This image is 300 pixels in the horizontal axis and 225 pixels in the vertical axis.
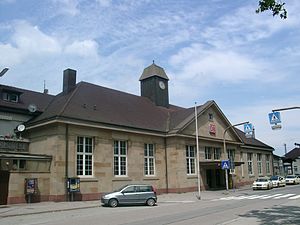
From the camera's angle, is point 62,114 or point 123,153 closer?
point 62,114

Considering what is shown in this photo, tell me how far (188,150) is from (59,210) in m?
19.6

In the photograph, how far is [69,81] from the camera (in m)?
35.1

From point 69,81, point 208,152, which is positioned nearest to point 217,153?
point 208,152

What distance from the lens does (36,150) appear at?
99.9 feet

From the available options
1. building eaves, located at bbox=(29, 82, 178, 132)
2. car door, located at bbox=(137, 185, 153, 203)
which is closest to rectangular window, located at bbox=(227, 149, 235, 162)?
building eaves, located at bbox=(29, 82, 178, 132)

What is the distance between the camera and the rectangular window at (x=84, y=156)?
96.7 feet

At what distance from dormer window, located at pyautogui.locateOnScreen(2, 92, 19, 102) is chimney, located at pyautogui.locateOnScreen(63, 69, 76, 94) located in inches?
171

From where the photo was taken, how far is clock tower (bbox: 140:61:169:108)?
45.0m

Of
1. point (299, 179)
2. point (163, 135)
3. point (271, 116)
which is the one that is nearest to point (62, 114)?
point (163, 135)

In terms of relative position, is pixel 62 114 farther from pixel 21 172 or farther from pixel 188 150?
pixel 188 150

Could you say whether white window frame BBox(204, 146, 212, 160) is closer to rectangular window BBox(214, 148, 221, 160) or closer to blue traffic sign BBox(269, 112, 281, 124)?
rectangular window BBox(214, 148, 221, 160)

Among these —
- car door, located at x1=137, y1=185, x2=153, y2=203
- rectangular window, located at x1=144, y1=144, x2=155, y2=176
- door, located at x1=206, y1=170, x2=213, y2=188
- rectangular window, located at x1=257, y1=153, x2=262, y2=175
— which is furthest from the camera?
rectangular window, located at x1=257, y1=153, x2=262, y2=175

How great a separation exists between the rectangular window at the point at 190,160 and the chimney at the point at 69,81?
13.3m

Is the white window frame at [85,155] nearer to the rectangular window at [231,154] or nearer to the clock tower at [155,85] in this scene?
the clock tower at [155,85]
